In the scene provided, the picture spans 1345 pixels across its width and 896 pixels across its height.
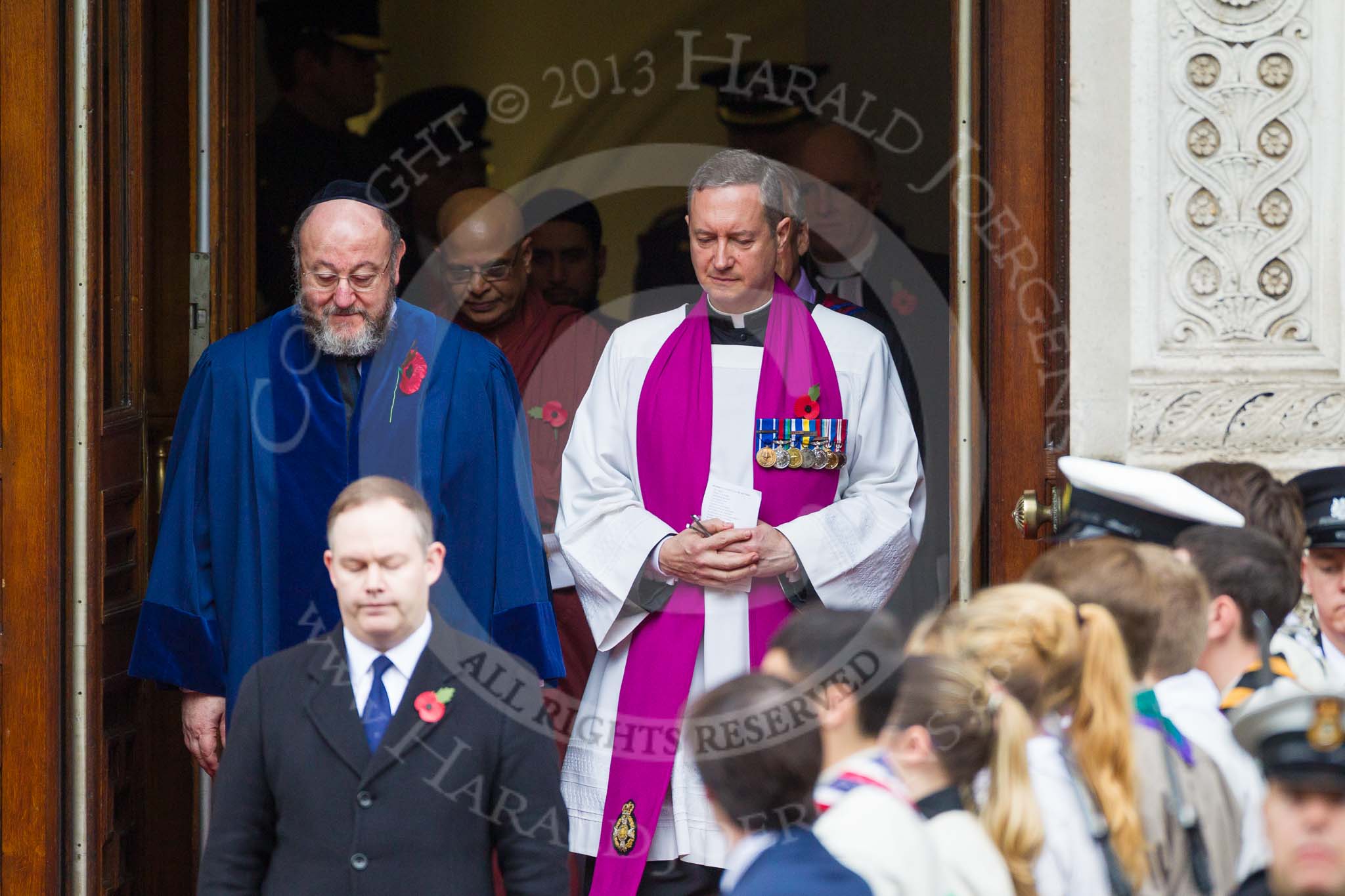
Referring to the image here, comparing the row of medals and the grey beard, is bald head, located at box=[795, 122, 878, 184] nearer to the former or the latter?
the row of medals

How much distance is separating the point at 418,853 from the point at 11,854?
1.41 metres

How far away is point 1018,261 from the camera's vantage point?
3.75m

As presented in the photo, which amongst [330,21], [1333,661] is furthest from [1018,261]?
[330,21]

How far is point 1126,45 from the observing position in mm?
3494

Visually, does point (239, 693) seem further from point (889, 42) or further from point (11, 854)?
point (889, 42)

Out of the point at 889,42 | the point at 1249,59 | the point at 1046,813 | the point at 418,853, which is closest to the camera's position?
the point at 1046,813

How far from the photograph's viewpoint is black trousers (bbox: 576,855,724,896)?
398 cm

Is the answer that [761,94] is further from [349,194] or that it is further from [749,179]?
[349,194]

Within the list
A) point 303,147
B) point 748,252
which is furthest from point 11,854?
point 303,147

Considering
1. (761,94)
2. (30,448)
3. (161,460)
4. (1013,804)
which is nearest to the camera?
(1013,804)

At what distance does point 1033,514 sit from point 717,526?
0.81 m

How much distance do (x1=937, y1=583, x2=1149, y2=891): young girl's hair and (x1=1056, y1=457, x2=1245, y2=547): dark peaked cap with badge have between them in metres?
0.47

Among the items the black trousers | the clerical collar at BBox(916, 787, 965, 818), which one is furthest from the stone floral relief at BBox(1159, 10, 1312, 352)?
the black trousers

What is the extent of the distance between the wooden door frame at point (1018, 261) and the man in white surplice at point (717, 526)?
1.22ft
